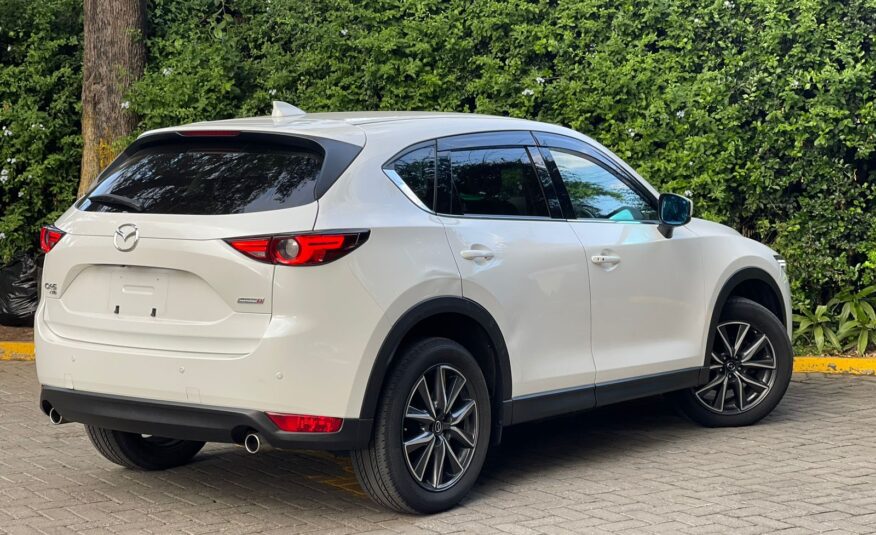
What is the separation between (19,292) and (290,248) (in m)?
7.06

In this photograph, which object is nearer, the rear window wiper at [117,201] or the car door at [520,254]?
the rear window wiper at [117,201]

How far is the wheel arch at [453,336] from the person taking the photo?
5.55 m

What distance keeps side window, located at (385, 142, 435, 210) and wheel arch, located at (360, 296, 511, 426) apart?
501 mm

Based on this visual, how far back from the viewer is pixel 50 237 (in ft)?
19.8

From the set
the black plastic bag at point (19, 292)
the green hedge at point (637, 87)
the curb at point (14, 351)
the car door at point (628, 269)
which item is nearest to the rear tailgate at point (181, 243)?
the car door at point (628, 269)

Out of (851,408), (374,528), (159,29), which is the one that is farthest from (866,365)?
(159,29)

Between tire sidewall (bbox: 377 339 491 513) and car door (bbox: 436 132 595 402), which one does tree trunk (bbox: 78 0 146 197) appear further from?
tire sidewall (bbox: 377 339 491 513)

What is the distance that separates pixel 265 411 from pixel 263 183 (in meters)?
0.98

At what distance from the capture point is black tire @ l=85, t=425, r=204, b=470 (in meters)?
6.66

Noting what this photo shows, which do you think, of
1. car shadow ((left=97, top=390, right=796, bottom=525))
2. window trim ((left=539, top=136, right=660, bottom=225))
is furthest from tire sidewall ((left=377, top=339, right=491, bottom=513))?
window trim ((left=539, top=136, right=660, bottom=225))

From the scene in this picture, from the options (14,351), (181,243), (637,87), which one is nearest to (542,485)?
(181,243)

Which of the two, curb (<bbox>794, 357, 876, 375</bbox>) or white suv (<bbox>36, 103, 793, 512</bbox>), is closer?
white suv (<bbox>36, 103, 793, 512</bbox>)

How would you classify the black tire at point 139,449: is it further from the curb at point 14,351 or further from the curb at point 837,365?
the curb at point 837,365

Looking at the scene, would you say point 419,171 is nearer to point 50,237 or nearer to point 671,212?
point 50,237
